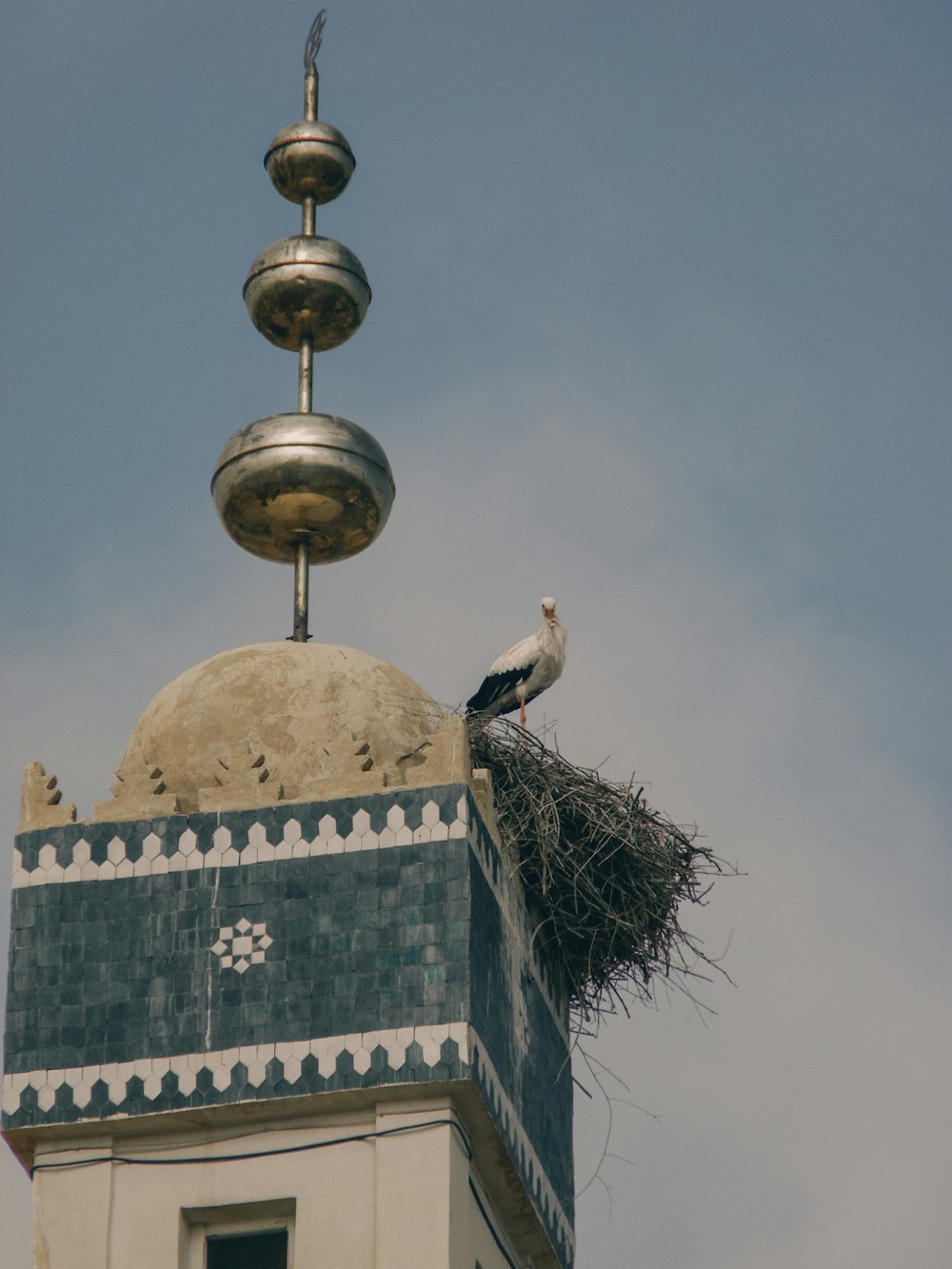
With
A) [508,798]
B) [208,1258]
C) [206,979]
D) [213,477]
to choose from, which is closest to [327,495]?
[213,477]

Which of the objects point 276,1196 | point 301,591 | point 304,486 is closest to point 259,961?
point 276,1196

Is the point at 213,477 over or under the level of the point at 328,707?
over

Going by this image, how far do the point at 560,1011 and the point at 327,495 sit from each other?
4.09 meters

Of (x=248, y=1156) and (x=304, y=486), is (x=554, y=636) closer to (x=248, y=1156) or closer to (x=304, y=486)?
(x=304, y=486)

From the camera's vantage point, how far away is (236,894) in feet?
73.4

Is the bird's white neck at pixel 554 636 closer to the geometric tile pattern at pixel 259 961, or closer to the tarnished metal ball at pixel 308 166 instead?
the tarnished metal ball at pixel 308 166

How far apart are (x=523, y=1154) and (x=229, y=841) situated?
112 inches

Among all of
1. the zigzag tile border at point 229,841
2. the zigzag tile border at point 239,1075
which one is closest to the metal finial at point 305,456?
the zigzag tile border at point 229,841

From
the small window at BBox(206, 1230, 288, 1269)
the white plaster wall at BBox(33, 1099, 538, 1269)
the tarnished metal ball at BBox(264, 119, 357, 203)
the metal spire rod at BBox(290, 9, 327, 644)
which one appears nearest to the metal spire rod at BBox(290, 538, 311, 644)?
the metal spire rod at BBox(290, 9, 327, 644)

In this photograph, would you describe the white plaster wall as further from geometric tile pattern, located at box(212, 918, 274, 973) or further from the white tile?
geometric tile pattern, located at box(212, 918, 274, 973)

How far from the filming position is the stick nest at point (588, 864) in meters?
24.1

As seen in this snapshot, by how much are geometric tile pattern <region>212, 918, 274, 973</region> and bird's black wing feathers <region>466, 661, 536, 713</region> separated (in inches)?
188

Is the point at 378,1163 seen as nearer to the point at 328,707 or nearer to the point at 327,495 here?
the point at 328,707

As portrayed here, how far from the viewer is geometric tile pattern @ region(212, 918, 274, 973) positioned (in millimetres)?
22141
